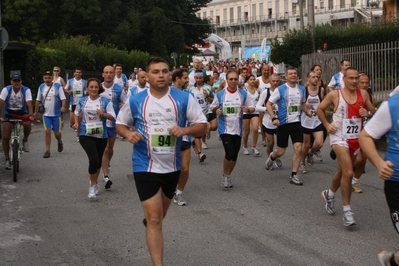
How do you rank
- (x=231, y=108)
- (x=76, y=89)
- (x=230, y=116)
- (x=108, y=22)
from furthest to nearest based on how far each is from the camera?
(x=108, y=22) → (x=76, y=89) → (x=231, y=108) → (x=230, y=116)

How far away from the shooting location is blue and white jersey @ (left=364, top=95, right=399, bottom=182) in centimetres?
512

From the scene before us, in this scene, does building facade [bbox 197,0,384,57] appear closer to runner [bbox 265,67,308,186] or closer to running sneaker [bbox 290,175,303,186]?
runner [bbox 265,67,308,186]

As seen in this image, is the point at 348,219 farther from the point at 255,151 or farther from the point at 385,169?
the point at 255,151

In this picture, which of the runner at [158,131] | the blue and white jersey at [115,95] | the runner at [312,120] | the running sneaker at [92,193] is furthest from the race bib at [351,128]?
the blue and white jersey at [115,95]

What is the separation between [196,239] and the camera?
739cm

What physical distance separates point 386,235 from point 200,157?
20.4ft

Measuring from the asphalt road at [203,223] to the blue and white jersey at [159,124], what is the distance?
113 cm

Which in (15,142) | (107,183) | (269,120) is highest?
(269,120)

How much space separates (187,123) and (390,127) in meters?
1.95

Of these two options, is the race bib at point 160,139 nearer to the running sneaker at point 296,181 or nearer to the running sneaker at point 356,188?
the running sneaker at point 356,188

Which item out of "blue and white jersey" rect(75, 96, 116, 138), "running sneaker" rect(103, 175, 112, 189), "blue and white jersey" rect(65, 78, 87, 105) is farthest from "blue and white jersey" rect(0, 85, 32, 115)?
"blue and white jersey" rect(65, 78, 87, 105)

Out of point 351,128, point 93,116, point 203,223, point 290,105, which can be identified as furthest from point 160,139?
point 290,105

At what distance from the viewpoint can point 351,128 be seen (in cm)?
802

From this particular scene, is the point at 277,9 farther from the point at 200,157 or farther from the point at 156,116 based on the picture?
the point at 156,116
